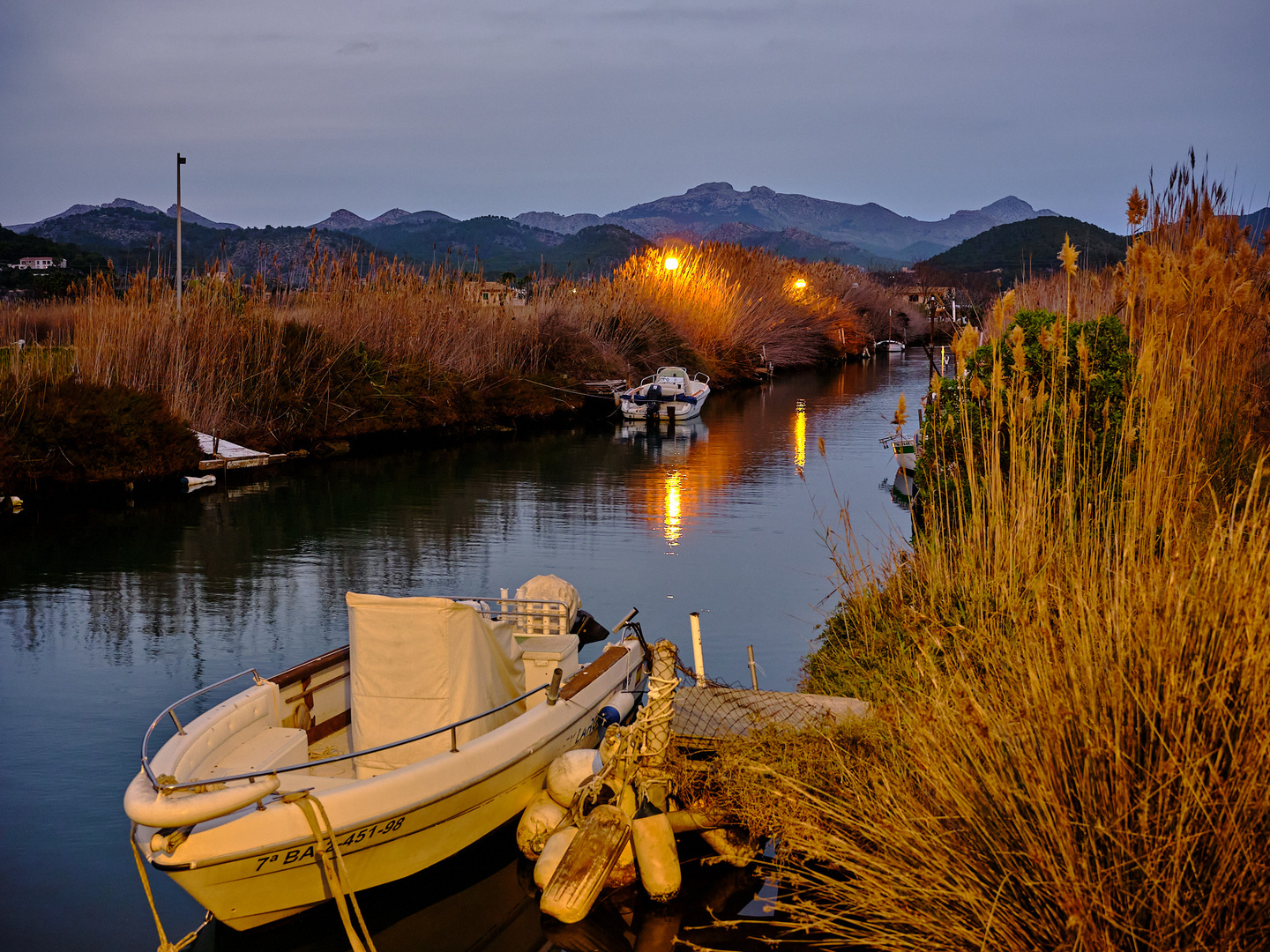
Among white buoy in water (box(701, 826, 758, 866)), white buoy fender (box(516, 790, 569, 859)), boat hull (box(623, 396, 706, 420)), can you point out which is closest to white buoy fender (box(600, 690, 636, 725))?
white buoy fender (box(516, 790, 569, 859))

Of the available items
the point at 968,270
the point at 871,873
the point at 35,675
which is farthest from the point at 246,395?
the point at 968,270

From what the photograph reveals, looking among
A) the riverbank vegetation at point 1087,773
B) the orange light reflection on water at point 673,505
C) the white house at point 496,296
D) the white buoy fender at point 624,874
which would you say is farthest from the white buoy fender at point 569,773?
the white house at point 496,296

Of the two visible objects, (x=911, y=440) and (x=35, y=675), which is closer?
(x=35, y=675)

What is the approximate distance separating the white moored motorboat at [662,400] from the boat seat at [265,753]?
2454 cm

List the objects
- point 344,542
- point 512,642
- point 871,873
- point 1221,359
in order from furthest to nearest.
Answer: point 344,542
point 1221,359
point 512,642
point 871,873

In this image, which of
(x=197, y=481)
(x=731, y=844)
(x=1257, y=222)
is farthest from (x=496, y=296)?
(x=731, y=844)

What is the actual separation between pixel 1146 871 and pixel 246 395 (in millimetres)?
22117

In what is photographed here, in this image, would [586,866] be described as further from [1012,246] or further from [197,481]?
[1012,246]

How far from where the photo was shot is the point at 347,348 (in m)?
25.5

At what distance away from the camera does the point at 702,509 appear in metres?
18.3

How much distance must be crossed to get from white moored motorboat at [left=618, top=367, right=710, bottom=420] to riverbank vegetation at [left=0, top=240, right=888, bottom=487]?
6.44 feet

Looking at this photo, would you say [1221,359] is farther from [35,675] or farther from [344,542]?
[344,542]

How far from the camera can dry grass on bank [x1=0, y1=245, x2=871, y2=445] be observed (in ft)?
70.4

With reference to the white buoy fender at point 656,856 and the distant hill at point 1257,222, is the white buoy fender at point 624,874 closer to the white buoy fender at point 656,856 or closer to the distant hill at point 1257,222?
the white buoy fender at point 656,856
